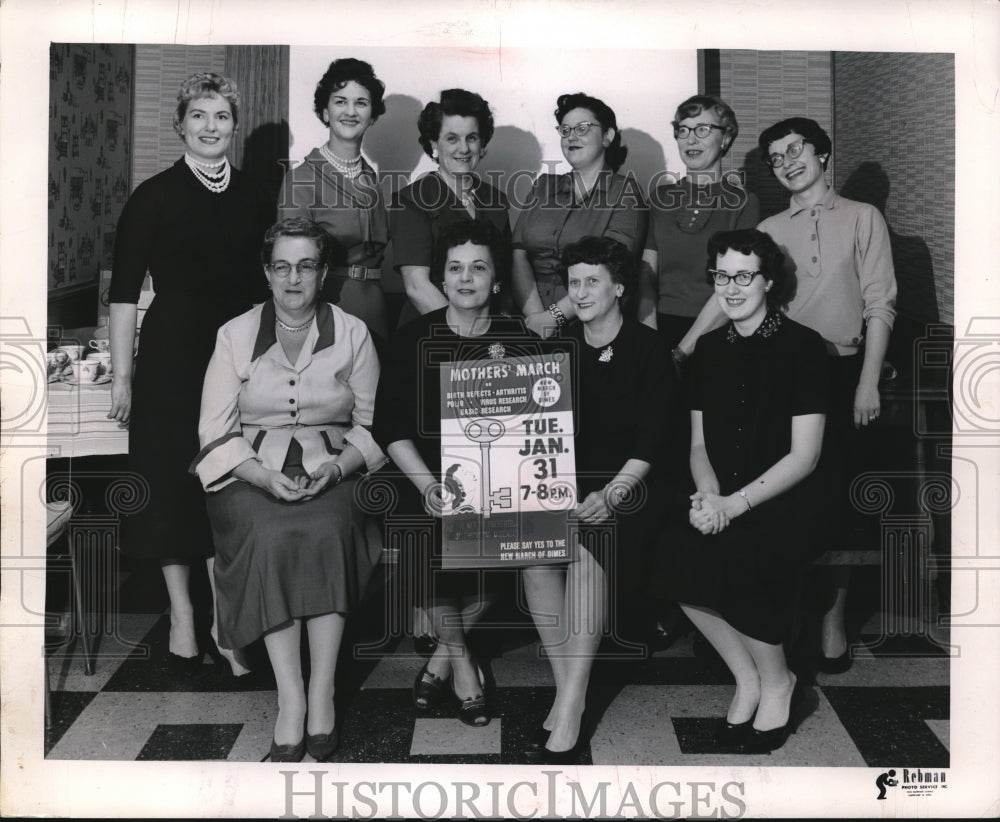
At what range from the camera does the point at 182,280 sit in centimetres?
390

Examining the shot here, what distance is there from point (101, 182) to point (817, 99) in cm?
233

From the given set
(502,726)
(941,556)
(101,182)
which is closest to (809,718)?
(941,556)

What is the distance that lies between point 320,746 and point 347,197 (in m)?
1.68

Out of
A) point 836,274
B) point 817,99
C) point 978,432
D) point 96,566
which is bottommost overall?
point 96,566

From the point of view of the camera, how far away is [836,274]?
12.7 ft

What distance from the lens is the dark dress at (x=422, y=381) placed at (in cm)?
375

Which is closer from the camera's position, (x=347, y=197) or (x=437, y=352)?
(x=437, y=352)

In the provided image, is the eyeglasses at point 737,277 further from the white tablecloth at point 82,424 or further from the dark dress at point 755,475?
the white tablecloth at point 82,424

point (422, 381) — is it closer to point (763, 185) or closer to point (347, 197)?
point (347, 197)

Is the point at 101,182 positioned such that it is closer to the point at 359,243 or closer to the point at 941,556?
the point at 359,243

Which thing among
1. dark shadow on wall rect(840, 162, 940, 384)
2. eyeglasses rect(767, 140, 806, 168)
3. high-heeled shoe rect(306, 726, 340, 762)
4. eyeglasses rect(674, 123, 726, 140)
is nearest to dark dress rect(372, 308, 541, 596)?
high-heeled shoe rect(306, 726, 340, 762)

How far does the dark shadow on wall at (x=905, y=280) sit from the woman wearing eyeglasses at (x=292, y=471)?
1696 millimetres

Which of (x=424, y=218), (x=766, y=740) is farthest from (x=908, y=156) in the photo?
(x=766, y=740)

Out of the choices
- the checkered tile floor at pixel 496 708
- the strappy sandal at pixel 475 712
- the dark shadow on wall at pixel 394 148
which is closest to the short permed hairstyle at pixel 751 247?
the dark shadow on wall at pixel 394 148
